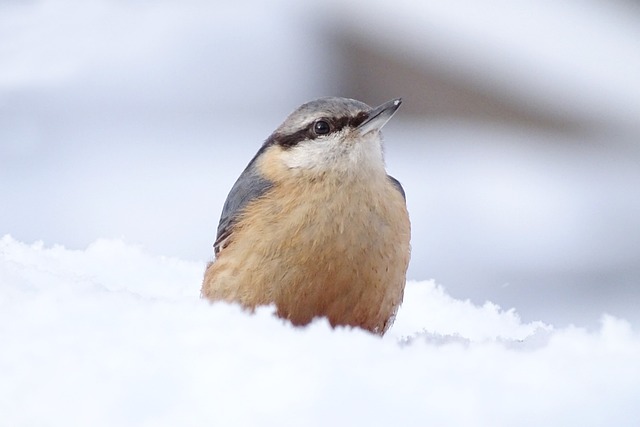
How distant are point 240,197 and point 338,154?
25cm

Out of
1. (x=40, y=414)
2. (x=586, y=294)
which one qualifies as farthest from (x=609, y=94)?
(x=40, y=414)

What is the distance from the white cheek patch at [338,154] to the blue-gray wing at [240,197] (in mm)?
77

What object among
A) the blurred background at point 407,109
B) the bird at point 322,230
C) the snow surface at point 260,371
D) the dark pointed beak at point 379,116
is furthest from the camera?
the blurred background at point 407,109

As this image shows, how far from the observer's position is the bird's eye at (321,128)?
183cm

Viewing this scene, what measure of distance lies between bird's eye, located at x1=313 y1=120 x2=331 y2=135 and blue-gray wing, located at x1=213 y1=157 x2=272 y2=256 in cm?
15

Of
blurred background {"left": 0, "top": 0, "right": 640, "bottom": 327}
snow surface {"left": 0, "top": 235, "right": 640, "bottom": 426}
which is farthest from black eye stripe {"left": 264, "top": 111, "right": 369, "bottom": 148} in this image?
blurred background {"left": 0, "top": 0, "right": 640, "bottom": 327}

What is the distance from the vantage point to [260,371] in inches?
38.3

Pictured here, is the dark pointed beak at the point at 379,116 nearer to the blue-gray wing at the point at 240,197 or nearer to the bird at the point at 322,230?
the bird at the point at 322,230

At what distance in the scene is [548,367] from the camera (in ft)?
3.30

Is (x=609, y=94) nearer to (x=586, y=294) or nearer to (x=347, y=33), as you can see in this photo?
(x=586, y=294)

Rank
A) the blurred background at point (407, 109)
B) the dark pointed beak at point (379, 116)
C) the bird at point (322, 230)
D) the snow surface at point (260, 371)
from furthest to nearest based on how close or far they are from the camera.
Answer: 1. the blurred background at point (407, 109)
2. the dark pointed beak at point (379, 116)
3. the bird at point (322, 230)
4. the snow surface at point (260, 371)

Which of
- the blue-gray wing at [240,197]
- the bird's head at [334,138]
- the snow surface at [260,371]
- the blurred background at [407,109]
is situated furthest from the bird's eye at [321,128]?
the blurred background at [407,109]

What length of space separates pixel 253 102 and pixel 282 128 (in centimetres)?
215

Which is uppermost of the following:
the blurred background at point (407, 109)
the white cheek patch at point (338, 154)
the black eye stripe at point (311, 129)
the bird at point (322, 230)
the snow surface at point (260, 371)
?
the blurred background at point (407, 109)
